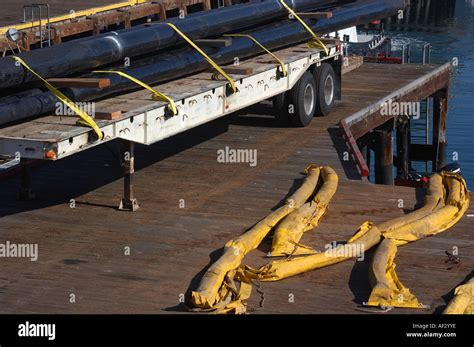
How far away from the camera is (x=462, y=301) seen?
13508 mm

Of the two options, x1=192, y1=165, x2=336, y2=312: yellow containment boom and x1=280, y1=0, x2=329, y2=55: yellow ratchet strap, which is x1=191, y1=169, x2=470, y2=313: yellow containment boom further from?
x1=280, y1=0, x2=329, y2=55: yellow ratchet strap

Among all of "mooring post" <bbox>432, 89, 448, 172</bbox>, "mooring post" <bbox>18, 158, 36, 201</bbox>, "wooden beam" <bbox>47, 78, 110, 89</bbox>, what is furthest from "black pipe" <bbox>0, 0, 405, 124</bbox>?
"mooring post" <bbox>432, 89, 448, 172</bbox>

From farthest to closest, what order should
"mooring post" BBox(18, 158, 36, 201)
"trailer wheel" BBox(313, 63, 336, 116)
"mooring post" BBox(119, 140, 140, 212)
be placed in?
"trailer wheel" BBox(313, 63, 336, 116), "mooring post" BBox(18, 158, 36, 201), "mooring post" BBox(119, 140, 140, 212)

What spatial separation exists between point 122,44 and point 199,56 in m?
2.28

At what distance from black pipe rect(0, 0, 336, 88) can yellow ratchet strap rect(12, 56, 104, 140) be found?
0.11 metres

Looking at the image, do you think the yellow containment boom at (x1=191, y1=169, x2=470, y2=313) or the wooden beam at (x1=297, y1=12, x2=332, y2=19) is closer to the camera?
the yellow containment boom at (x1=191, y1=169, x2=470, y2=313)

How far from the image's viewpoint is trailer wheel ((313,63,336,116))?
2516 cm

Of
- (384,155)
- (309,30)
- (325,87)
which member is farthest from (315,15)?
(384,155)

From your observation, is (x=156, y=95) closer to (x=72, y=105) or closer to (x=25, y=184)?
(x=72, y=105)

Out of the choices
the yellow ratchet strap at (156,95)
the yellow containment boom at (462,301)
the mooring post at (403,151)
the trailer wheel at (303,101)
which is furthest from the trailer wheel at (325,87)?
the yellow containment boom at (462,301)

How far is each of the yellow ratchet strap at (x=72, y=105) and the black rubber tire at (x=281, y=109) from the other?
806 centimetres

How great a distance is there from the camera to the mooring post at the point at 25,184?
18.3 metres

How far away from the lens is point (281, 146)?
73.8 ft
